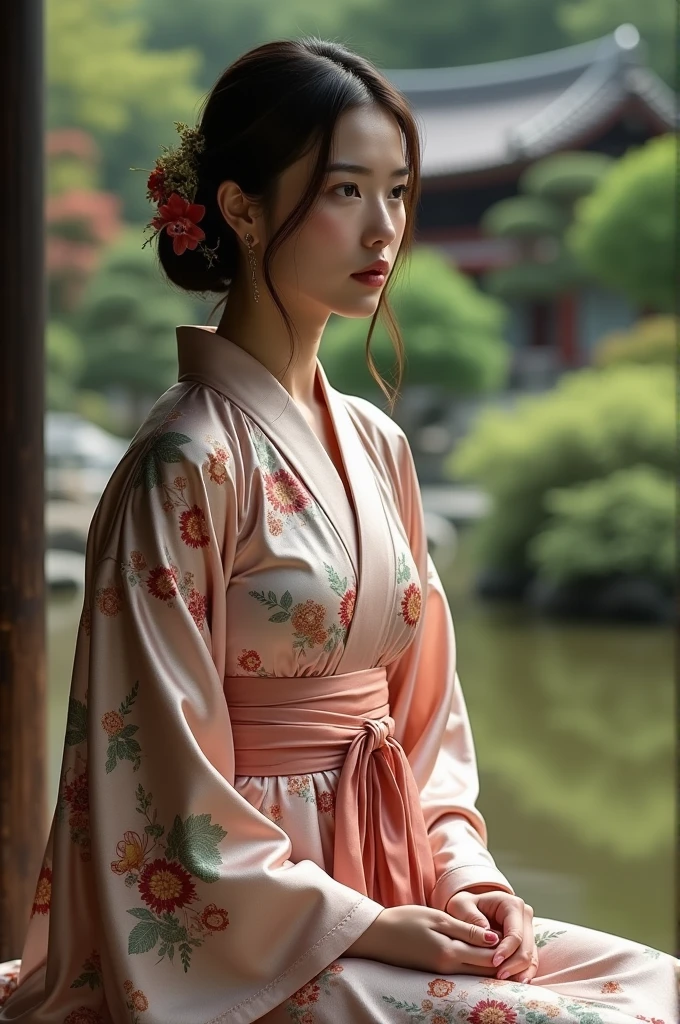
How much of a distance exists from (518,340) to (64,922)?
11.8 m

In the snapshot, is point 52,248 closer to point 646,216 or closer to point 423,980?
point 646,216

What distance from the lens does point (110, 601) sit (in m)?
1.34

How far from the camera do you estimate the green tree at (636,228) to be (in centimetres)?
962

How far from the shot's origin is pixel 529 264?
1194 centimetres

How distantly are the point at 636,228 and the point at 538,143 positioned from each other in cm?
273

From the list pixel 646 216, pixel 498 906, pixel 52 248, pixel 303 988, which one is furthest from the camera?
pixel 52 248

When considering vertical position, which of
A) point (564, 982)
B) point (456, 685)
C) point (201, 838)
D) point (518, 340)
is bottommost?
point (564, 982)

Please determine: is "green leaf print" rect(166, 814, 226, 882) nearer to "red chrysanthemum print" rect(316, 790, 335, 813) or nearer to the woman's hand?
"red chrysanthemum print" rect(316, 790, 335, 813)

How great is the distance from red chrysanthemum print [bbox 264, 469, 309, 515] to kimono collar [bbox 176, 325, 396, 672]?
0.02m

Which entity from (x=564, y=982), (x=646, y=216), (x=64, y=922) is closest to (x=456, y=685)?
(x=564, y=982)

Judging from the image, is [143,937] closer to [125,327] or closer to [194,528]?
[194,528]

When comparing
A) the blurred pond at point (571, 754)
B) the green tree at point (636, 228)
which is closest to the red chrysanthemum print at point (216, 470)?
the blurred pond at point (571, 754)

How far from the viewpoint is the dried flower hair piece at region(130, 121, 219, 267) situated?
1.46 meters

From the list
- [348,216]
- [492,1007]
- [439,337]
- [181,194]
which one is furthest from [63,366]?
[492,1007]
